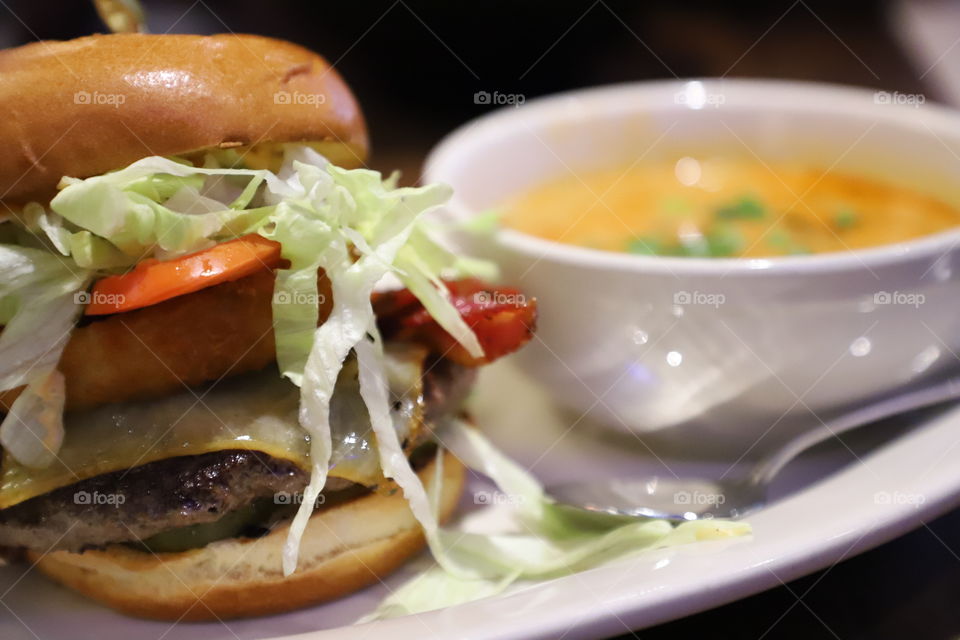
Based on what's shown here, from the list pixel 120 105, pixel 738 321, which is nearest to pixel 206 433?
pixel 120 105

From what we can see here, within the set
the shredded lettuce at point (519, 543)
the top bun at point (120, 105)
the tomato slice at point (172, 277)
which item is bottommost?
the shredded lettuce at point (519, 543)

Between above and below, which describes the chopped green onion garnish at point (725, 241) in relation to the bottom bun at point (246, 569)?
above

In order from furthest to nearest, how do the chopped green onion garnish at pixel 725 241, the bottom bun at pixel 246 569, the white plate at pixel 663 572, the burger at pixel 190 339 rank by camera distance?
the chopped green onion garnish at pixel 725 241 → the bottom bun at pixel 246 569 → the burger at pixel 190 339 → the white plate at pixel 663 572

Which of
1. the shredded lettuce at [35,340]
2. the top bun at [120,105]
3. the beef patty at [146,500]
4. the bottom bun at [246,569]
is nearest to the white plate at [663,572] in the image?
the bottom bun at [246,569]

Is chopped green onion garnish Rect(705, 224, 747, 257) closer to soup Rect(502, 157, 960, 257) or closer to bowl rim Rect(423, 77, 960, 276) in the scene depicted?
soup Rect(502, 157, 960, 257)

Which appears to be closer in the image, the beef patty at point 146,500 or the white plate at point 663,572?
the white plate at point 663,572

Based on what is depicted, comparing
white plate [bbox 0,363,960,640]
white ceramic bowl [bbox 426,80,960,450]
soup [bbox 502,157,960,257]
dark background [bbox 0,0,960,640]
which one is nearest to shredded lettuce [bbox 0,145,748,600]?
white plate [bbox 0,363,960,640]

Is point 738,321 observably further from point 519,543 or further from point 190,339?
point 190,339

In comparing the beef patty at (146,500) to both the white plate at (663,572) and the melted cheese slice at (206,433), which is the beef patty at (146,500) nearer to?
the melted cheese slice at (206,433)
